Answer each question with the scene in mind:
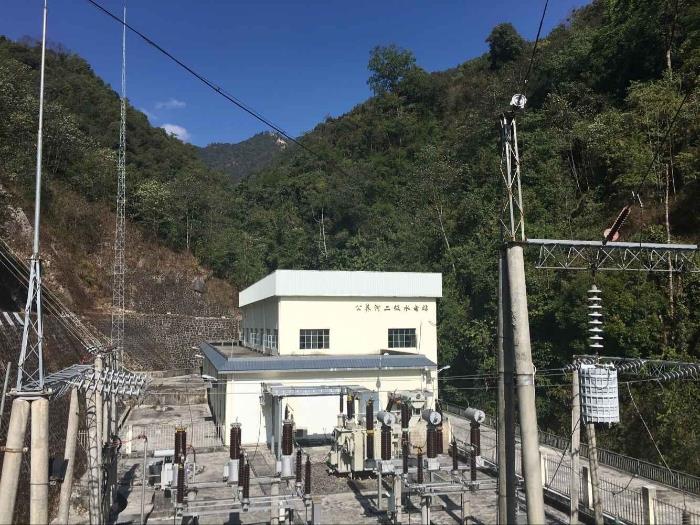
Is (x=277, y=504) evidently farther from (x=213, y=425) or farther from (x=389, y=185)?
(x=389, y=185)

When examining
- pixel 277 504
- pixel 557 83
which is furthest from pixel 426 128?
pixel 277 504

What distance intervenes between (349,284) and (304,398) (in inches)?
187

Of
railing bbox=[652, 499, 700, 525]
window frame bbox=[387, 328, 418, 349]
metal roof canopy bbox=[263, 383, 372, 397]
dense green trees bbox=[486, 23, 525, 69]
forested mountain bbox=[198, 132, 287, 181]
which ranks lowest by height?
railing bbox=[652, 499, 700, 525]

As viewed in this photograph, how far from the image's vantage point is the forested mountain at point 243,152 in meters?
148

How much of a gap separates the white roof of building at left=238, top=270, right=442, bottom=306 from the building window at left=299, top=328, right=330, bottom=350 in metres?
1.46

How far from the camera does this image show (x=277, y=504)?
34.9 feet

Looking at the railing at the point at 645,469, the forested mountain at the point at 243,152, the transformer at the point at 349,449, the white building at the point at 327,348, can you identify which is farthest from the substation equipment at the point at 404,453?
the forested mountain at the point at 243,152

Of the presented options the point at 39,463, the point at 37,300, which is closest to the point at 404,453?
the point at 39,463

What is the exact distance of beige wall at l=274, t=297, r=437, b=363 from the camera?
2088 centimetres

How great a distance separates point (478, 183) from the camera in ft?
116

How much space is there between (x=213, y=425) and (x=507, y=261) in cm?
1818

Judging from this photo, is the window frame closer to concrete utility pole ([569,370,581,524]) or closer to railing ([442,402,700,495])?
railing ([442,402,700,495])

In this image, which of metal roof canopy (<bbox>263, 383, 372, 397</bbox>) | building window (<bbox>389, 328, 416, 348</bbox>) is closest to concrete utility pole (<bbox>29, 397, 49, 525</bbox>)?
metal roof canopy (<bbox>263, 383, 372, 397</bbox>)

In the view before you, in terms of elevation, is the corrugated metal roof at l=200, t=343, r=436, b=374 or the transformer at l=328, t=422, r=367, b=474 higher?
the corrugated metal roof at l=200, t=343, r=436, b=374
